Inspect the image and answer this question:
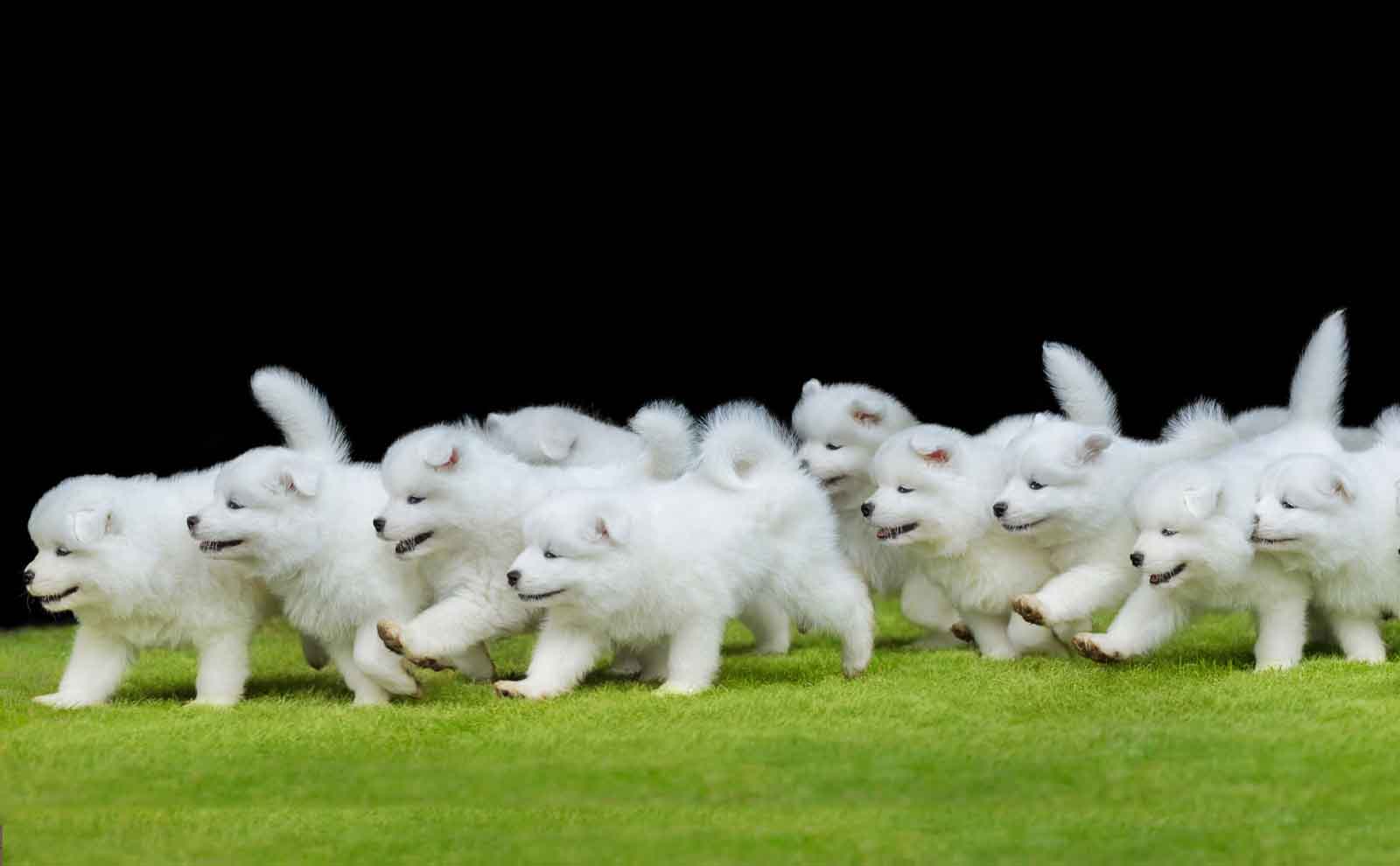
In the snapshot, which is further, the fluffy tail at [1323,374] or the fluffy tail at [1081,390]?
the fluffy tail at [1081,390]

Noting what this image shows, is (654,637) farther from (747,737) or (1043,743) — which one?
(1043,743)

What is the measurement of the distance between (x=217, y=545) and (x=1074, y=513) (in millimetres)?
3234

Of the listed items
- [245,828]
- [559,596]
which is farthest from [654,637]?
[245,828]

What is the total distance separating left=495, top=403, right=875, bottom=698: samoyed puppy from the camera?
794 cm

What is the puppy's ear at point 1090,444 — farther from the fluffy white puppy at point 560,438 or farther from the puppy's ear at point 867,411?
the fluffy white puppy at point 560,438

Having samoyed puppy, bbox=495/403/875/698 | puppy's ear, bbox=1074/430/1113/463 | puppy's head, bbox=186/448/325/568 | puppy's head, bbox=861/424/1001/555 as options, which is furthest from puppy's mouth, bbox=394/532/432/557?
puppy's ear, bbox=1074/430/1113/463

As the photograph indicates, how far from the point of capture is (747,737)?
7.15 metres

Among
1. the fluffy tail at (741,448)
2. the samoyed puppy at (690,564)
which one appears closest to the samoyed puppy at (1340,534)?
the samoyed puppy at (690,564)

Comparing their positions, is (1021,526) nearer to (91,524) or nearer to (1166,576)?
(1166,576)

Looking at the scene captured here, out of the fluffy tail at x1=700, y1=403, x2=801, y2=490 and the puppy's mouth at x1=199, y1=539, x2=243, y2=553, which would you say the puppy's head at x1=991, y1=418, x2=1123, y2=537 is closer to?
the fluffy tail at x1=700, y1=403, x2=801, y2=490

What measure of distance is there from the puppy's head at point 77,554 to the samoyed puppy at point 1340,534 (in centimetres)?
411

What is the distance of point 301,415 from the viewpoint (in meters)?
8.95

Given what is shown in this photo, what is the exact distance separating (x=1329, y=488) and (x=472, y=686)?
3.27m

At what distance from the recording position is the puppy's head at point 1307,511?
26.8 ft
